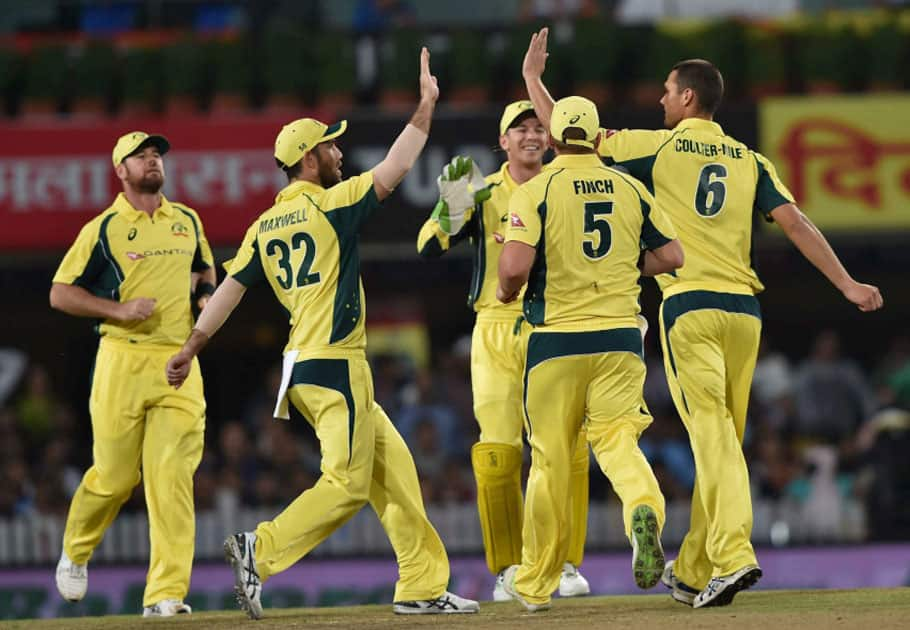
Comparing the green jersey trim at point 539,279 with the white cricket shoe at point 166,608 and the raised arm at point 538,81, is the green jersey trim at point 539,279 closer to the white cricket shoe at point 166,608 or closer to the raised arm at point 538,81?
the raised arm at point 538,81

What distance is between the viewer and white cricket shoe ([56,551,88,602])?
1008 centimetres

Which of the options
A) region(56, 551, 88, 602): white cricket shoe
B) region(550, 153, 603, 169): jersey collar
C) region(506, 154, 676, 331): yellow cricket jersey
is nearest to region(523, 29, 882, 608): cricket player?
region(550, 153, 603, 169): jersey collar

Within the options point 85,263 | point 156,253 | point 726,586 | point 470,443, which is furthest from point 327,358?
point 470,443

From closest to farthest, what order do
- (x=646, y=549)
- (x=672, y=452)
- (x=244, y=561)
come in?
1. (x=646, y=549)
2. (x=244, y=561)
3. (x=672, y=452)

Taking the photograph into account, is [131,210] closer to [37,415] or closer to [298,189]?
[298,189]

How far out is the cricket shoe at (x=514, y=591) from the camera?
8.65m

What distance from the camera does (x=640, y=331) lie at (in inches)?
337

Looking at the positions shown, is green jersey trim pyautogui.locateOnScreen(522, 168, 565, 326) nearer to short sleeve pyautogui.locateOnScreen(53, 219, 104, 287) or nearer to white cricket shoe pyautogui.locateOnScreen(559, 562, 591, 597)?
white cricket shoe pyautogui.locateOnScreen(559, 562, 591, 597)

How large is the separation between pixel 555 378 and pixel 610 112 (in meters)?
8.02

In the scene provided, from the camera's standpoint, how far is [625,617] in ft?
27.3

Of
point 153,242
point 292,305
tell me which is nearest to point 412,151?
point 292,305

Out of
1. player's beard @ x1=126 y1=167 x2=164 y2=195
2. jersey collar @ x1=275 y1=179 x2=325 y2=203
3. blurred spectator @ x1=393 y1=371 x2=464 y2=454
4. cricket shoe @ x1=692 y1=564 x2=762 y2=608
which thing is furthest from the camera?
blurred spectator @ x1=393 y1=371 x2=464 y2=454

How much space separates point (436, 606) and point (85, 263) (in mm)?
2772

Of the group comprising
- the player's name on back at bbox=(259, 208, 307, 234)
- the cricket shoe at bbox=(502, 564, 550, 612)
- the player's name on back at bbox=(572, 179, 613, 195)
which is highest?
the player's name on back at bbox=(572, 179, 613, 195)
